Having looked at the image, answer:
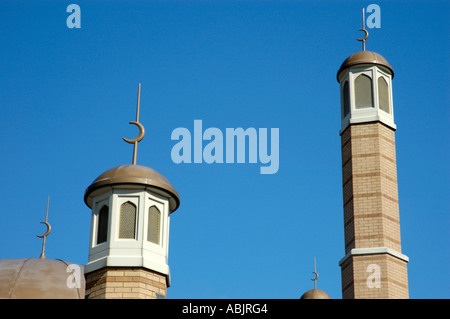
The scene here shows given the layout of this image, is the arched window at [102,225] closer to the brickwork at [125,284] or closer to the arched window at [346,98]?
the brickwork at [125,284]

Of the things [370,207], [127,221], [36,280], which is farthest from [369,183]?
[36,280]

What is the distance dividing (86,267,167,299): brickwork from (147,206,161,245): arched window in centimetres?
66

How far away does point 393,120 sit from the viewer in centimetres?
1944

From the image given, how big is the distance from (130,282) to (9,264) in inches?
342

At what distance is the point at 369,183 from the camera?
1841 centimetres

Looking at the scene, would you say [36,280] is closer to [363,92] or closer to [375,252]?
[375,252]

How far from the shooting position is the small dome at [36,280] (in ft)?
66.3

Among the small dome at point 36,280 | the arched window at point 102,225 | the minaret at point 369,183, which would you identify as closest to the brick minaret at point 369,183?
the minaret at point 369,183

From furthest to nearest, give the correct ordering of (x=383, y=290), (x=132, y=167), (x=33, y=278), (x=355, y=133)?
(x=33, y=278) → (x=355, y=133) → (x=383, y=290) → (x=132, y=167)

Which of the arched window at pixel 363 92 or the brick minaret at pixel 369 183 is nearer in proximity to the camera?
the brick minaret at pixel 369 183

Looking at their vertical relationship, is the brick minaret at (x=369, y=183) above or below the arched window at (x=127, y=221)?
above

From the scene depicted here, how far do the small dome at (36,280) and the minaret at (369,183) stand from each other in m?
7.14
